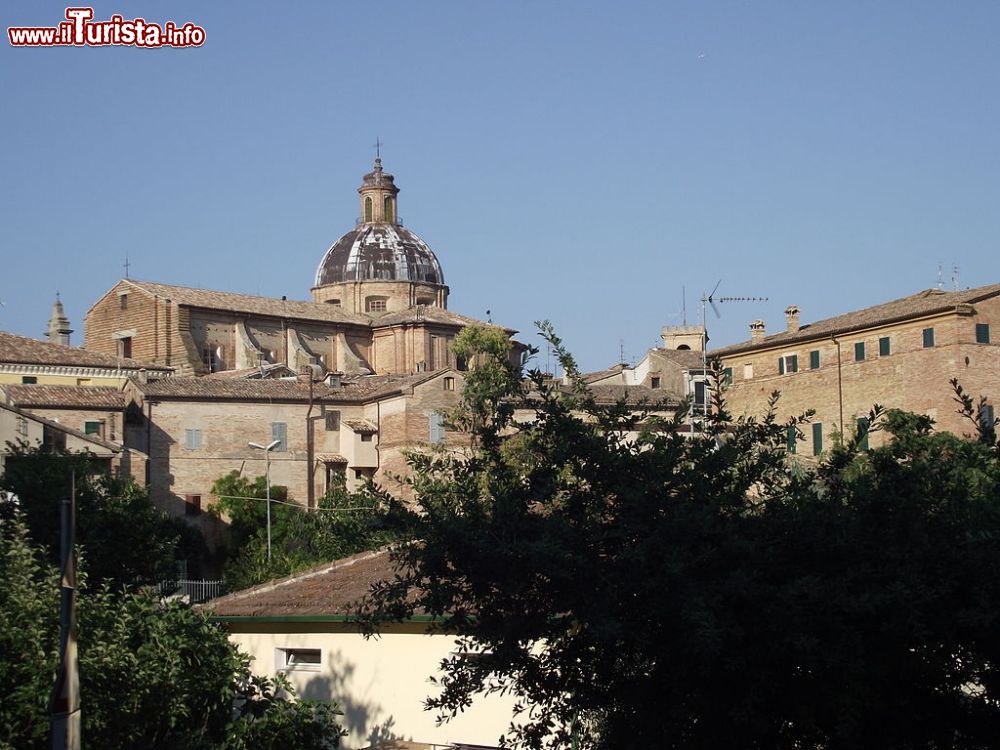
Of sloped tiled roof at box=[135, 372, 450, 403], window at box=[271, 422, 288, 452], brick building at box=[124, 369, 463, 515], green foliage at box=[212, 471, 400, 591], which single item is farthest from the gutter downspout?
window at box=[271, 422, 288, 452]

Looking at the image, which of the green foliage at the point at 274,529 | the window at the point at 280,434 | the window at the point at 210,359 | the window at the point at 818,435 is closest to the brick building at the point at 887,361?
the window at the point at 818,435

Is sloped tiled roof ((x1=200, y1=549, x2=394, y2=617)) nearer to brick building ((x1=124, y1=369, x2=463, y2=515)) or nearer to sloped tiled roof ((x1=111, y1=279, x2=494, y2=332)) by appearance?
brick building ((x1=124, y1=369, x2=463, y2=515))

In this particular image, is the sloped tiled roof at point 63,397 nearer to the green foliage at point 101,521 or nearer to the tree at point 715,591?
the green foliage at point 101,521

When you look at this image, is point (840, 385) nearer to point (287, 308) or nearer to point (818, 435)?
point (818, 435)

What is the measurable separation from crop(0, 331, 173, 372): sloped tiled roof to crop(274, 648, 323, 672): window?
147ft

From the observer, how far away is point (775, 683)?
31.6 ft

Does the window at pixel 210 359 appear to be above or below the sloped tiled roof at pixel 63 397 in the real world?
above

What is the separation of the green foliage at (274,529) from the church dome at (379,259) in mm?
29450

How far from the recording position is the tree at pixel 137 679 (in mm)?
11109

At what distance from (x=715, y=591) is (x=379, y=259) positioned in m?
75.3

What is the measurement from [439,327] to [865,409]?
1148 inches

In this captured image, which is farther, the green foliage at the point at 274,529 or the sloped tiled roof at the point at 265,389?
the sloped tiled roof at the point at 265,389

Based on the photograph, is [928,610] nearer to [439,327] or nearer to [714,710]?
[714,710]

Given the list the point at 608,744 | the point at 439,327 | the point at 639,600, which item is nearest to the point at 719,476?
the point at 639,600
